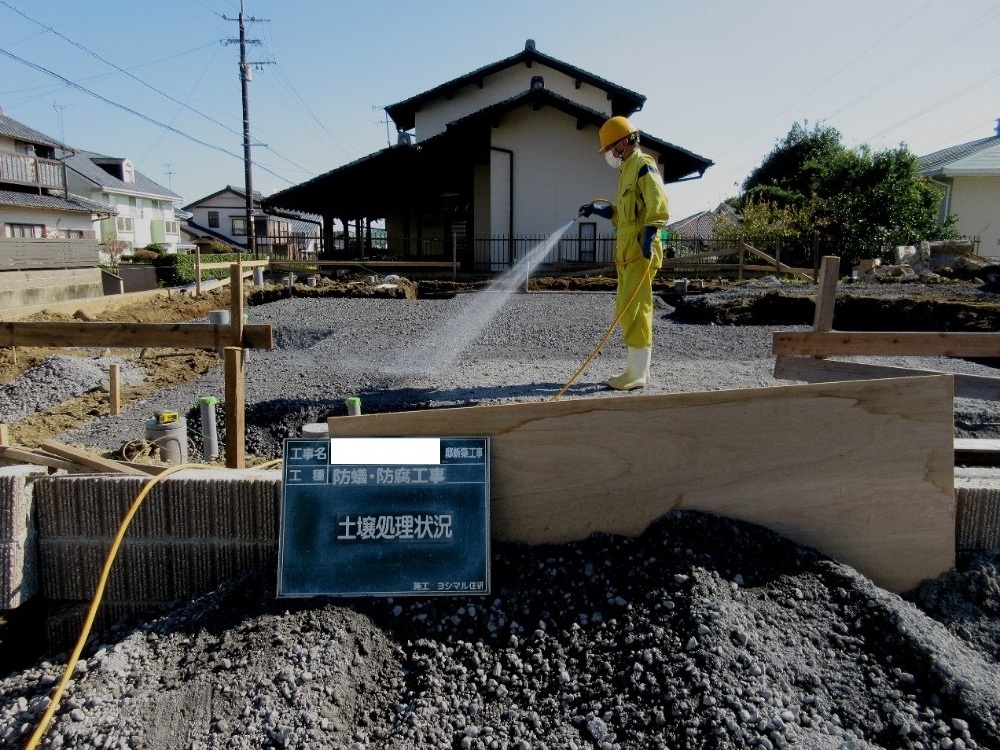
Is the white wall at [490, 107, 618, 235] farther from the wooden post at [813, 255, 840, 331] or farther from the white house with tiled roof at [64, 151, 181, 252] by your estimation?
the white house with tiled roof at [64, 151, 181, 252]

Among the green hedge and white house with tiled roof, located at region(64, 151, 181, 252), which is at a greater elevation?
white house with tiled roof, located at region(64, 151, 181, 252)

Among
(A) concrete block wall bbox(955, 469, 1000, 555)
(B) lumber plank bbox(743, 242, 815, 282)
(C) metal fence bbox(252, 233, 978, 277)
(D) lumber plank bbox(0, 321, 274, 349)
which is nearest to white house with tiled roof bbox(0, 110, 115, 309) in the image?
(C) metal fence bbox(252, 233, 978, 277)

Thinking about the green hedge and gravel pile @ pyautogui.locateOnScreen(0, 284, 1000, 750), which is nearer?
gravel pile @ pyautogui.locateOnScreen(0, 284, 1000, 750)

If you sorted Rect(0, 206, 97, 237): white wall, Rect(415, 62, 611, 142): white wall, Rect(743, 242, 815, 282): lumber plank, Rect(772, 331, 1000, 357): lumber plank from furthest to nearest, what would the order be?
Rect(0, 206, 97, 237): white wall → Rect(415, 62, 611, 142): white wall → Rect(743, 242, 815, 282): lumber plank → Rect(772, 331, 1000, 357): lumber plank

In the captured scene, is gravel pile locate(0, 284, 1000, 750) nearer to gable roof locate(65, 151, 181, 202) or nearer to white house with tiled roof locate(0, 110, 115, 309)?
white house with tiled roof locate(0, 110, 115, 309)

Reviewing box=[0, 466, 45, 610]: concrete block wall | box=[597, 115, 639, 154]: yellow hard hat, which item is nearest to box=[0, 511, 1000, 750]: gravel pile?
box=[0, 466, 45, 610]: concrete block wall

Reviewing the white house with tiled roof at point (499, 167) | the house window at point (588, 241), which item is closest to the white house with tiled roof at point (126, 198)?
the white house with tiled roof at point (499, 167)

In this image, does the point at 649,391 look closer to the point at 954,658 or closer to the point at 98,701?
the point at 954,658

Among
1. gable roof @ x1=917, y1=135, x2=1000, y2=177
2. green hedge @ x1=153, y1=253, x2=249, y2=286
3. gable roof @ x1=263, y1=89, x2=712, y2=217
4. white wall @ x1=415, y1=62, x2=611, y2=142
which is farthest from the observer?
gable roof @ x1=917, y1=135, x2=1000, y2=177

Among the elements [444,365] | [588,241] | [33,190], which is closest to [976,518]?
[444,365]

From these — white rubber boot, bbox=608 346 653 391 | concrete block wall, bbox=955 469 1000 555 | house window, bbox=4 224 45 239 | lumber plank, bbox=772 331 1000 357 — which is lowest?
concrete block wall, bbox=955 469 1000 555

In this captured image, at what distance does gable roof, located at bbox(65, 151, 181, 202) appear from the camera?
43.8 metres

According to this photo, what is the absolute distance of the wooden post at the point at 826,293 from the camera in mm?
4887

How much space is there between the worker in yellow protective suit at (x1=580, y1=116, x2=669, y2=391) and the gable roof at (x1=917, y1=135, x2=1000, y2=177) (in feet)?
96.3
